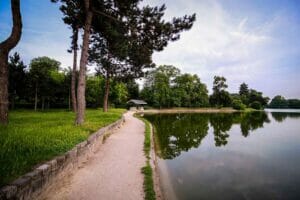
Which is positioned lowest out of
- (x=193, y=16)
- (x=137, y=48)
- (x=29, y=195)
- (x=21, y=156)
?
(x=29, y=195)

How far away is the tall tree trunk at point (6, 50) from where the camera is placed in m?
6.58

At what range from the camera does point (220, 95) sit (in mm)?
62250

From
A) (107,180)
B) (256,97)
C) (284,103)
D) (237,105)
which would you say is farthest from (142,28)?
(284,103)

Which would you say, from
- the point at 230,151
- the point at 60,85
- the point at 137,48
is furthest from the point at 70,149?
the point at 60,85

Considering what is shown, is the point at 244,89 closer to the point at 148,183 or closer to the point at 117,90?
the point at 117,90

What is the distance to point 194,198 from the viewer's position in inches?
181

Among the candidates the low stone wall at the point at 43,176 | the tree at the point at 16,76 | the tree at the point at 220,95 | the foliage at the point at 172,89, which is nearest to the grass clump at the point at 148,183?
the low stone wall at the point at 43,176

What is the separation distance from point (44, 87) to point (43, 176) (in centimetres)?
2975

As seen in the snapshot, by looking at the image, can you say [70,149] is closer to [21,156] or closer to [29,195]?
[21,156]

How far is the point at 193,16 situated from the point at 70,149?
8310mm

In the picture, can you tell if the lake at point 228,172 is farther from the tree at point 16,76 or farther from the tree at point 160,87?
the tree at point 160,87

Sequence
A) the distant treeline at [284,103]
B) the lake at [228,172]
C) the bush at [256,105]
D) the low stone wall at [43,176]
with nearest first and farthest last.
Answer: the low stone wall at [43,176] < the lake at [228,172] < the bush at [256,105] < the distant treeline at [284,103]

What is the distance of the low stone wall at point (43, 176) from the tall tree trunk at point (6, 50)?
12.5 ft

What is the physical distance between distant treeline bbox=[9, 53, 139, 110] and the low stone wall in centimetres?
2103
